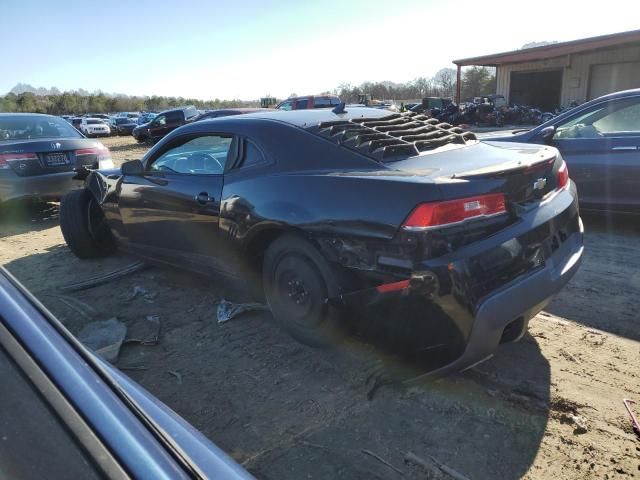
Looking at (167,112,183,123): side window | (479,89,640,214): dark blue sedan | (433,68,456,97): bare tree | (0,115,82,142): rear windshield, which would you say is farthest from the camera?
(433,68,456,97): bare tree

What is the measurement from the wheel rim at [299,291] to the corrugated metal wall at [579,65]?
2623 centimetres

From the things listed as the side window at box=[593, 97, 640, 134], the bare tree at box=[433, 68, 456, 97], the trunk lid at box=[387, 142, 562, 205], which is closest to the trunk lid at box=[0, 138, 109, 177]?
the trunk lid at box=[387, 142, 562, 205]

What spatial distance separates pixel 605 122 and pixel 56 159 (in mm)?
7167

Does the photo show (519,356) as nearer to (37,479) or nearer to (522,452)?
(522,452)

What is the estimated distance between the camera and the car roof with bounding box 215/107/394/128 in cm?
338

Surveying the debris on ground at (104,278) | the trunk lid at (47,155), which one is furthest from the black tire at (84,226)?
the trunk lid at (47,155)

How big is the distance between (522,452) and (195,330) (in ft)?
7.59

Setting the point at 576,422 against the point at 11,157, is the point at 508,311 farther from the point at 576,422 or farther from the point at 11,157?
the point at 11,157

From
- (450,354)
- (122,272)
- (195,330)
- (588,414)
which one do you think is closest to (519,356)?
(588,414)

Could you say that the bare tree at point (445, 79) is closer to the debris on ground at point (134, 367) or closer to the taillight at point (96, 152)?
the taillight at point (96, 152)

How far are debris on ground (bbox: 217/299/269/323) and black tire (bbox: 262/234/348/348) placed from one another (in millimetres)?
531

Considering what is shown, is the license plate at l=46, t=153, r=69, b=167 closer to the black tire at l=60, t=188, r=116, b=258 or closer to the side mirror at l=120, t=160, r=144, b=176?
the black tire at l=60, t=188, r=116, b=258

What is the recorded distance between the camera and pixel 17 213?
7.87 meters

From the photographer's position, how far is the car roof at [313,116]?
133 inches
